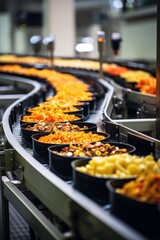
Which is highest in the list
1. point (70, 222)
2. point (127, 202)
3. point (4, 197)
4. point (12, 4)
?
point (12, 4)

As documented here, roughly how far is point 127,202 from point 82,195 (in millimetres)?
223

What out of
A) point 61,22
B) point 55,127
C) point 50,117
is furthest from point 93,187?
point 61,22

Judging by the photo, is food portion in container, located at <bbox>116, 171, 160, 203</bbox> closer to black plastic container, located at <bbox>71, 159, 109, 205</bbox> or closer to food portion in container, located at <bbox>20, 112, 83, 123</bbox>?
black plastic container, located at <bbox>71, 159, 109, 205</bbox>

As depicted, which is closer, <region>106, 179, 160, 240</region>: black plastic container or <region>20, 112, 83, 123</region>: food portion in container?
<region>106, 179, 160, 240</region>: black plastic container

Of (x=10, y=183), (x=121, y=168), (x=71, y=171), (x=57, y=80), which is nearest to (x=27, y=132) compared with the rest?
(x=10, y=183)

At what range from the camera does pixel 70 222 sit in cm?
181

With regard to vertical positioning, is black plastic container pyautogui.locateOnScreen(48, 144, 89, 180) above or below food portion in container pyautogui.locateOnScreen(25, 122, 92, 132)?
below

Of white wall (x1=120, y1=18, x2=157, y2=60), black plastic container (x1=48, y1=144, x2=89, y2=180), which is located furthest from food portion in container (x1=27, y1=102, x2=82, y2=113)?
white wall (x1=120, y1=18, x2=157, y2=60)

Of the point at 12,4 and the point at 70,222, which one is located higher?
the point at 12,4

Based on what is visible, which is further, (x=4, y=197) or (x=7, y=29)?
(x=7, y=29)

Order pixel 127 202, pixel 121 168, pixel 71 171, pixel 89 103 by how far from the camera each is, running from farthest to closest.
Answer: pixel 89 103
pixel 71 171
pixel 121 168
pixel 127 202

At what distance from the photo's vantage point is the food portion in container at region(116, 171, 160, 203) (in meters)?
1.66

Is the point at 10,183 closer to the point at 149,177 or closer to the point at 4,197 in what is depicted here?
the point at 4,197

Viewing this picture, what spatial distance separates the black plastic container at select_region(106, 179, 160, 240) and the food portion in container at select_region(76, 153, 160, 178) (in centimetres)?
21
